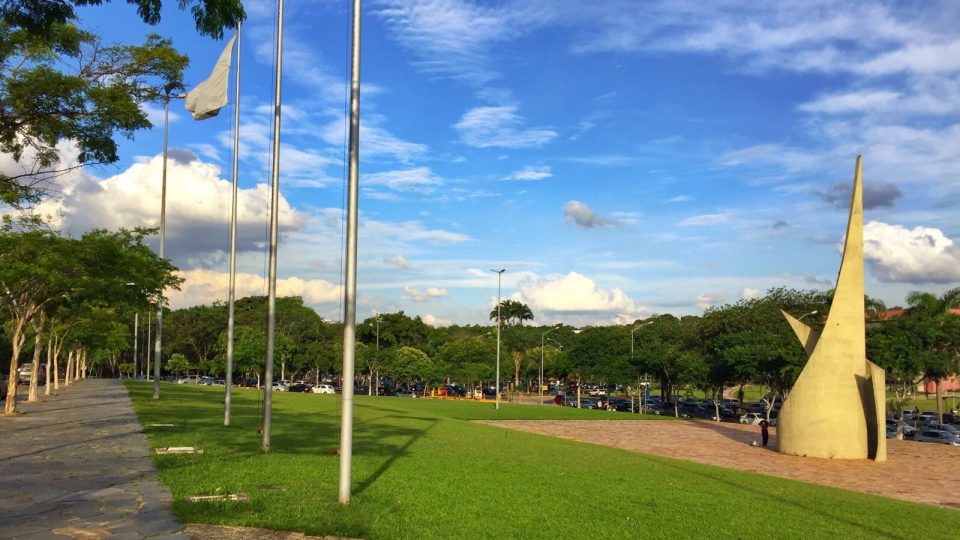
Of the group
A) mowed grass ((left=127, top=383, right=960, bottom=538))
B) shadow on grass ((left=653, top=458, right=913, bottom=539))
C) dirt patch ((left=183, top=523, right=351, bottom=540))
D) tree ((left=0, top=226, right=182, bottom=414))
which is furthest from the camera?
tree ((left=0, top=226, right=182, bottom=414))

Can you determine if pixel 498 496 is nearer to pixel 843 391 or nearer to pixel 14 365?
pixel 843 391

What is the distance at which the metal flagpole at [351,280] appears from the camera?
10992mm

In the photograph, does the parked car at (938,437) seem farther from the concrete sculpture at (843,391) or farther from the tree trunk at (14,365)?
the tree trunk at (14,365)

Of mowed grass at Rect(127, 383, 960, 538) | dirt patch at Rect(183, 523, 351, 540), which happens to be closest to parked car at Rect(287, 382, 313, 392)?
mowed grass at Rect(127, 383, 960, 538)

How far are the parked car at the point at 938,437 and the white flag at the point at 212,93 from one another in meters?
41.9

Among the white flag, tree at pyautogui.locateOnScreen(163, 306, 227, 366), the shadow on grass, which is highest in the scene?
the white flag

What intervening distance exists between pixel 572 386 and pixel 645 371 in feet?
158

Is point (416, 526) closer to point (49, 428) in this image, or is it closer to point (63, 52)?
point (63, 52)

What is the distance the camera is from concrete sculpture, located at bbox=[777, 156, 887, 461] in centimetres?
2742

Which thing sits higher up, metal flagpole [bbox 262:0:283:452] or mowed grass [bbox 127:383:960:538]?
metal flagpole [bbox 262:0:283:452]

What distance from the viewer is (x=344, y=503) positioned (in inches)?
424

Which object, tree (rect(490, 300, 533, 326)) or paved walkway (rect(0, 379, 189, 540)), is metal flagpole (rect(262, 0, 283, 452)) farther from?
tree (rect(490, 300, 533, 326))

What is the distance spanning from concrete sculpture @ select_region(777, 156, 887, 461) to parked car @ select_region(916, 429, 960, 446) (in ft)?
57.3

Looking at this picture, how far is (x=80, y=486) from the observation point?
11.9m
